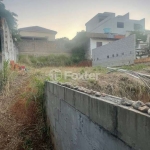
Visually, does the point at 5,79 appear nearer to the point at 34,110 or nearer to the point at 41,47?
the point at 34,110

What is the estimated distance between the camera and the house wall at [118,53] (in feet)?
30.7

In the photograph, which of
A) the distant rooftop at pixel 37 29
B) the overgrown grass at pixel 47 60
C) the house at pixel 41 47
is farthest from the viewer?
the distant rooftop at pixel 37 29

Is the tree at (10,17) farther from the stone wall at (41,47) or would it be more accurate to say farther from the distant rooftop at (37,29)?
the distant rooftop at (37,29)

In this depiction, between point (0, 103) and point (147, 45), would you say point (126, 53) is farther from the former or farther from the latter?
point (0, 103)

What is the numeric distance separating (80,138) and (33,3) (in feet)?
22.6

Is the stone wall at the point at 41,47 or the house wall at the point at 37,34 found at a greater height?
the house wall at the point at 37,34

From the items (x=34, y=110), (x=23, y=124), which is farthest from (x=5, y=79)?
(x=23, y=124)

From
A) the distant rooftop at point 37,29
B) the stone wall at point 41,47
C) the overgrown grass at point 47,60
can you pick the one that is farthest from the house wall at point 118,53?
the distant rooftop at point 37,29

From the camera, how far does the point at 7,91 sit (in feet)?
16.9

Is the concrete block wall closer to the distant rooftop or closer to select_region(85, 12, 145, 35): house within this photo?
select_region(85, 12, 145, 35): house

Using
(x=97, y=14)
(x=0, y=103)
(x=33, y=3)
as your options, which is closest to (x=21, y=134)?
(x=0, y=103)

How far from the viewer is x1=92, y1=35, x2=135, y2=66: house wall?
368 inches

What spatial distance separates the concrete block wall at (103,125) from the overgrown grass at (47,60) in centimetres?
1467

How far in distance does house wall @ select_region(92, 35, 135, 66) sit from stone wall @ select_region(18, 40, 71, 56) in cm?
647
